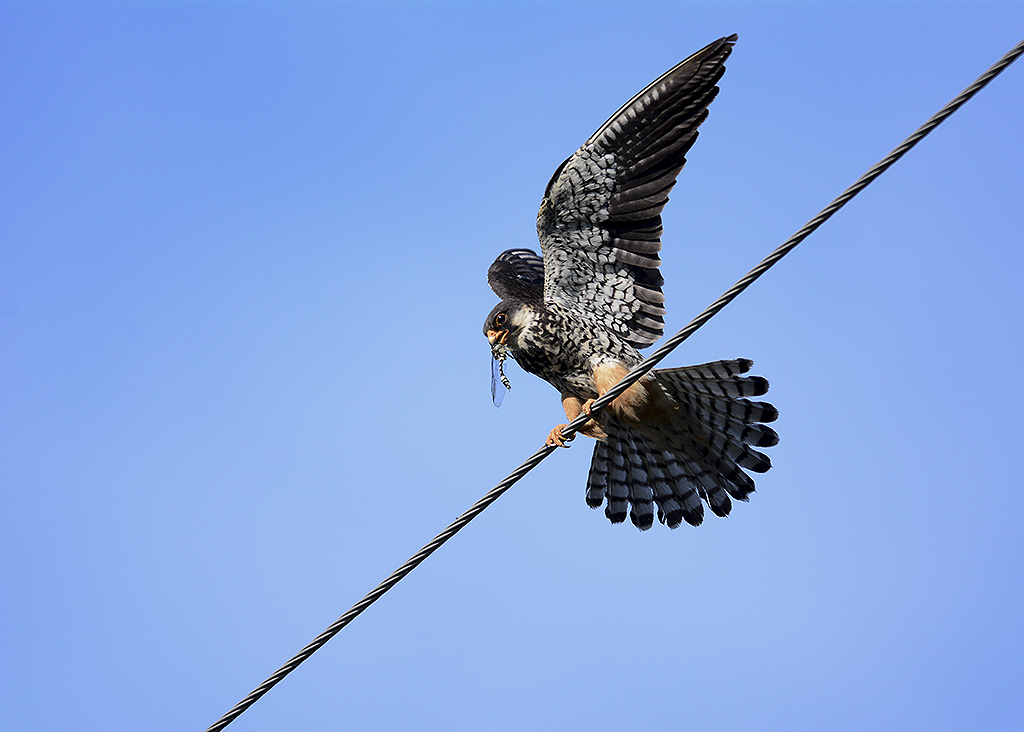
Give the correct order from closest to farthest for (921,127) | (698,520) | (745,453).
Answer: (921,127) < (745,453) < (698,520)

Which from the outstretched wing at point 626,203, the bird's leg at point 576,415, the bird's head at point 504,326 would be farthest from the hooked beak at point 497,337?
the bird's leg at point 576,415

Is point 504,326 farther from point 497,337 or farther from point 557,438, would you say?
point 557,438

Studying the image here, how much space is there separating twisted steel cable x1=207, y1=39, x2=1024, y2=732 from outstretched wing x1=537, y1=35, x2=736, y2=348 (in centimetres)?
199

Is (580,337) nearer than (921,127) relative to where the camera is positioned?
No

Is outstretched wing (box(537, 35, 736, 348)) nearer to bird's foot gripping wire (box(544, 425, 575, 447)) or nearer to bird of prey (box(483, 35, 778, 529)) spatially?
bird of prey (box(483, 35, 778, 529))

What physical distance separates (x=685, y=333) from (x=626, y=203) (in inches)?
81.8

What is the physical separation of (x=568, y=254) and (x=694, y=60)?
1408 millimetres

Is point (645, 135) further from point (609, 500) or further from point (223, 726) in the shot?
point (223, 726)

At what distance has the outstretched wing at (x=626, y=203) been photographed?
562cm

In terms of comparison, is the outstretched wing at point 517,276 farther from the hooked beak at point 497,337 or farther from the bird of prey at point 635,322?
the hooked beak at point 497,337

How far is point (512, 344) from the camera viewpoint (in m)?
6.45

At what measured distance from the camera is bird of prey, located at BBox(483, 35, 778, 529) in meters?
5.75

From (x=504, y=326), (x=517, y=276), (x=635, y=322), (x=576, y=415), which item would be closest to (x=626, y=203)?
(x=635, y=322)

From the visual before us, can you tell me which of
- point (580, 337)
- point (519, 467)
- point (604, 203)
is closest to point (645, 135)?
point (604, 203)
